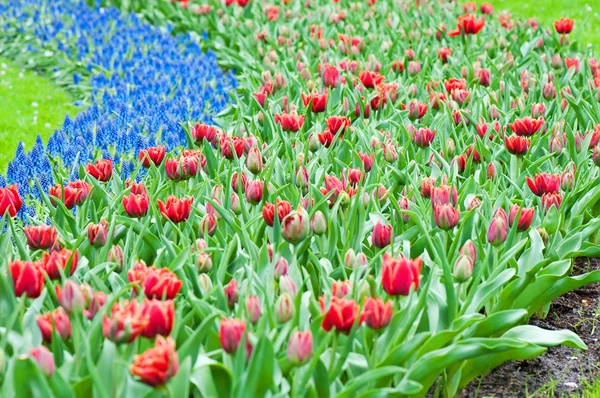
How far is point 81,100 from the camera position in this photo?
7.02 meters

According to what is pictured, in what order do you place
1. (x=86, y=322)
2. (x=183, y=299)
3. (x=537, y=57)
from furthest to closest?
(x=537, y=57)
(x=183, y=299)
(x=86, y=322)

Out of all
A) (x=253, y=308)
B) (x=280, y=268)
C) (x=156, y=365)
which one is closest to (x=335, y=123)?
(x=280, y=268)

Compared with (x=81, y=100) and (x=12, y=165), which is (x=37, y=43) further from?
(x=12, y=165)

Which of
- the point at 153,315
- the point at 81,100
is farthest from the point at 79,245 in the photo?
the point at 81,100

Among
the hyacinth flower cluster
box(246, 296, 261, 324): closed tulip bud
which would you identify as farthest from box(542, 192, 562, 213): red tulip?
box(246, 296, 261, 324): closed tulip bud

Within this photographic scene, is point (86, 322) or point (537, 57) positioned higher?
point (86, 322)

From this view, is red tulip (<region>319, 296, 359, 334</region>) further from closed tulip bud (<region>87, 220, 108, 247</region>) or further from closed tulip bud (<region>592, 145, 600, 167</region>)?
closed tulip bud (<region>592, 145, 600, 167</region>)

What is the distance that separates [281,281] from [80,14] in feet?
22.6

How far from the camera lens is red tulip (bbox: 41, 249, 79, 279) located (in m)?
2.37

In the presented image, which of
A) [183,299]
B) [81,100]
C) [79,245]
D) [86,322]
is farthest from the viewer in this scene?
[81,100]

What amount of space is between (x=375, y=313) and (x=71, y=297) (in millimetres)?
769

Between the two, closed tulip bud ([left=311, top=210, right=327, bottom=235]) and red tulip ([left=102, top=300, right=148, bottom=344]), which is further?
closed tulip bud ([left=311, top=210, right=327, bottom=235])

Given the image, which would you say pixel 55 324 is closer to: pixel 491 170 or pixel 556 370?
pixel 556 370

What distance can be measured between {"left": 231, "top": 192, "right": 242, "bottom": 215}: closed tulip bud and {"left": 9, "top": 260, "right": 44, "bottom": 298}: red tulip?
997mm
